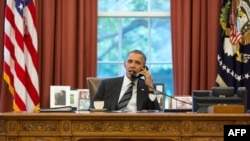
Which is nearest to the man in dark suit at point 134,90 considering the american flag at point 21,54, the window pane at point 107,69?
the american flag at point 21,54

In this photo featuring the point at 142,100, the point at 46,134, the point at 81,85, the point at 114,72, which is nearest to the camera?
the point at 46,134

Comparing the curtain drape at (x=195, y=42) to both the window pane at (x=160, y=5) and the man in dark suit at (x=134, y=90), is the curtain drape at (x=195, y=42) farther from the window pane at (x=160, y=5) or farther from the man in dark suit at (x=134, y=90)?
the man in dark suit at (x=134, y=90)

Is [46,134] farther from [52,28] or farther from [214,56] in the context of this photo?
[214,56]

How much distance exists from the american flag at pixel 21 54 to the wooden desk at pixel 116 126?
1.98 meters

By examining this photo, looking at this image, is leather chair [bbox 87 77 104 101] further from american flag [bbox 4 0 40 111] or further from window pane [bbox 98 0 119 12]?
window pane [bbox 98 0 119 12]

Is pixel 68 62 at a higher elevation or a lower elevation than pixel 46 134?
higher

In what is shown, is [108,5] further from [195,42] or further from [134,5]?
[195,42]

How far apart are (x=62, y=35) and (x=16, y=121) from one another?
99.4 inches

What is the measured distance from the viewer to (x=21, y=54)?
562cm

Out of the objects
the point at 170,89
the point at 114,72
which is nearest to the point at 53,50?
the point at 114,72

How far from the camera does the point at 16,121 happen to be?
3.63m

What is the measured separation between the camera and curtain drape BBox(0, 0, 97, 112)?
5.98 metres

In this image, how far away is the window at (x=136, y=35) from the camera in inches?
251

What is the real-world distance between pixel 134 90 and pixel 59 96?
1291 mm
